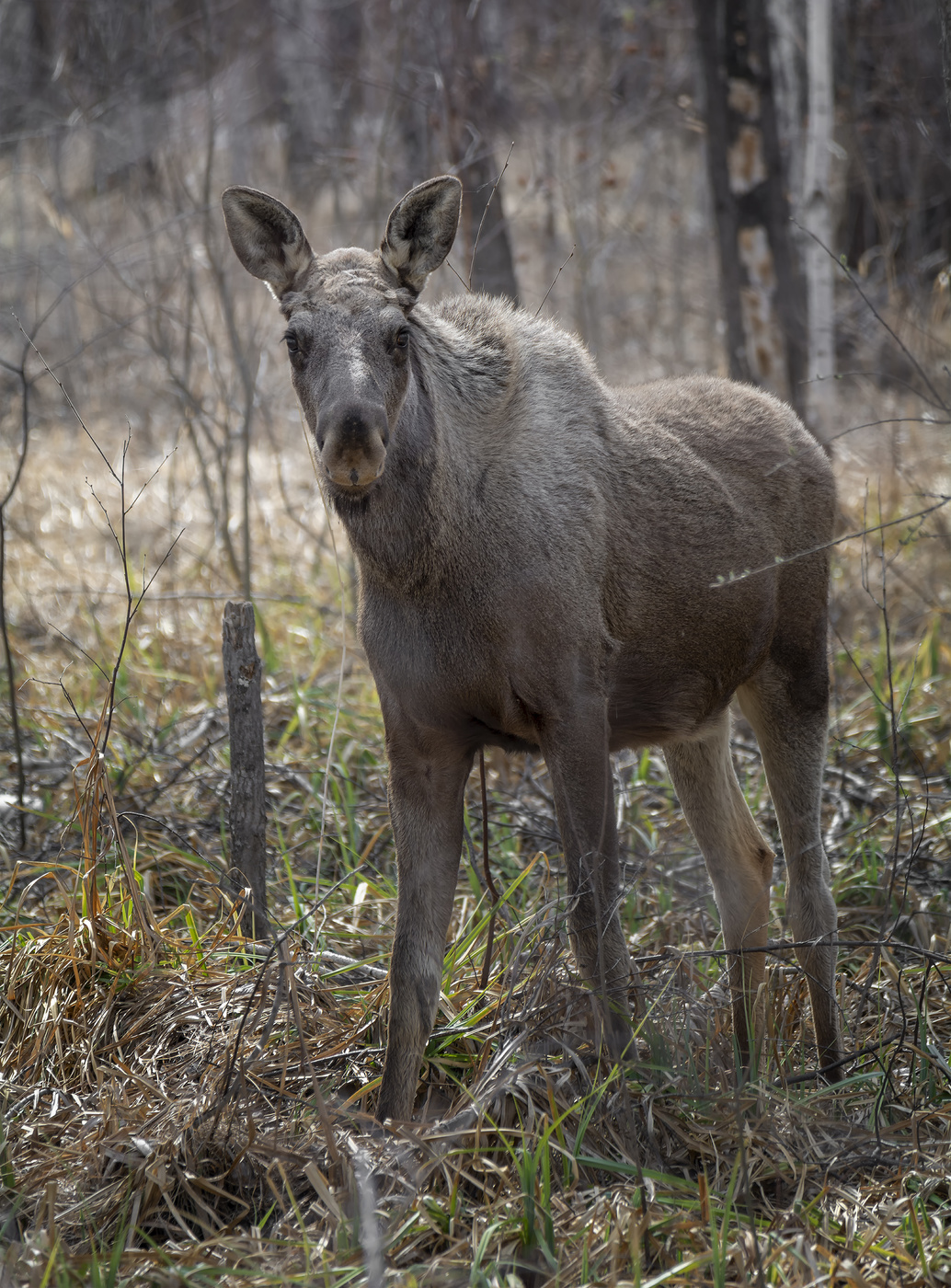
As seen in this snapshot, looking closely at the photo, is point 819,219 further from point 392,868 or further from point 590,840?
point 590,840

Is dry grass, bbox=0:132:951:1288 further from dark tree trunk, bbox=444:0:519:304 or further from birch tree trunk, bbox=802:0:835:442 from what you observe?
dark tree trunk, bbox=444:0:519:304

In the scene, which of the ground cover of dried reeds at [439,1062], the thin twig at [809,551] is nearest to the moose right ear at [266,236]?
the ground cover of dried reeds at [439,1062]

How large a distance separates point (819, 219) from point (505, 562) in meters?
5.23

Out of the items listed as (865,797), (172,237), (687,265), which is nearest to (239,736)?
(865,797)

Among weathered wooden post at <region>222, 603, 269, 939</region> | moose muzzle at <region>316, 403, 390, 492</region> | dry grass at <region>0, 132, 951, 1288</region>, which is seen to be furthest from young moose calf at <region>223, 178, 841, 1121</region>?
weathered wooden post at <region>222, 603, 269, 939</region>

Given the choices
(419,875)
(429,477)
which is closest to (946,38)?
(429,477)

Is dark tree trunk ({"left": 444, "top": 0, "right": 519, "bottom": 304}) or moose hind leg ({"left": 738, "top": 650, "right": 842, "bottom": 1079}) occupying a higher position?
dark tree trunk ({"left": 444, "top": 0, "right": 519, "bottom": 304})

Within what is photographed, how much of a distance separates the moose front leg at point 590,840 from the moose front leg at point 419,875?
0.36 meters

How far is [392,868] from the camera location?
5.11 meters

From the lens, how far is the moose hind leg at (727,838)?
426cm

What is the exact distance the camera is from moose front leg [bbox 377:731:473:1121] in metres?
3.50

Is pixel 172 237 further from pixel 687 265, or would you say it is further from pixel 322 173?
pixel 687 265

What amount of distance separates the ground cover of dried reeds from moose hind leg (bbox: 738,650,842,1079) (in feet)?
0.63

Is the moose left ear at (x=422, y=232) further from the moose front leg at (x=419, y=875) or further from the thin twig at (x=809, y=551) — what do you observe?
the moose front leg at (x=419, y=875)
